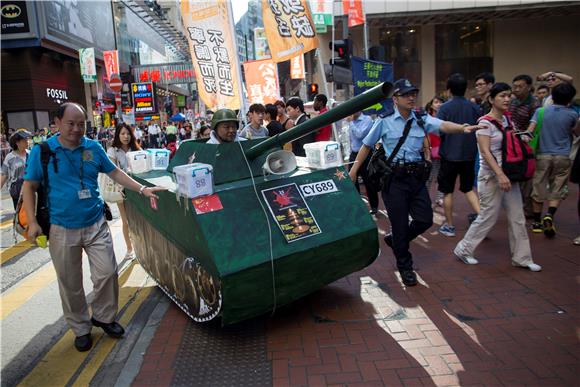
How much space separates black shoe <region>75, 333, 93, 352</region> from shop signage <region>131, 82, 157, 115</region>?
26.1 m

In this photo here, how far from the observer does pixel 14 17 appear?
78.0ft

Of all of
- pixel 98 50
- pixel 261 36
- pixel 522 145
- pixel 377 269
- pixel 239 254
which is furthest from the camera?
pixel 261 36

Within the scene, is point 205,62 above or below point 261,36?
below

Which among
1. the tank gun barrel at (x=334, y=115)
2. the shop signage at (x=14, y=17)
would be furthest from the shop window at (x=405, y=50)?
the tank gun barrel at (x=334, y=115)

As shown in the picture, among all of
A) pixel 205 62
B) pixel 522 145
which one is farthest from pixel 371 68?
pixel 522 145

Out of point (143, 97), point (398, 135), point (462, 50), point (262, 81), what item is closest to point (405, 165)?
point (398, 135)

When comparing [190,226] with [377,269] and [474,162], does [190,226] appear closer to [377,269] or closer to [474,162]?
[377,269]

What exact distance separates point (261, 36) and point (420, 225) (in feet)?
136

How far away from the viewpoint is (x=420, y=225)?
14.4 ft

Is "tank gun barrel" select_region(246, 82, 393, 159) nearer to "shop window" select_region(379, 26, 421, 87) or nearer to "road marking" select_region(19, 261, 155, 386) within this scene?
"road marking" select_region(19, 261, 155, 386)

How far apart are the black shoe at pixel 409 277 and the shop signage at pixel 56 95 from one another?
27789 mm

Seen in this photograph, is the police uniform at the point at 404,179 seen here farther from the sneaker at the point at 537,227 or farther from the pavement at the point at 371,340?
the sneaker at the point at 537,227

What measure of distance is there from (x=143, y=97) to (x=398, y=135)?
26440 mm

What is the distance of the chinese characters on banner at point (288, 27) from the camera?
777 centimetres
